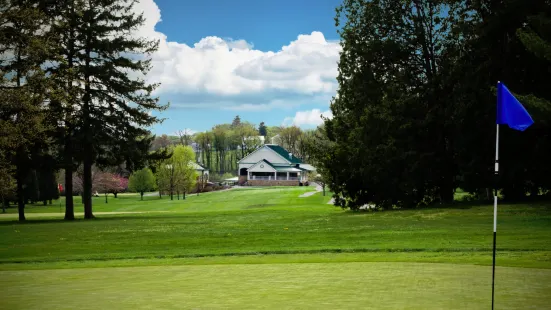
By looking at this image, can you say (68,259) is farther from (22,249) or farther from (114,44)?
(114,44)

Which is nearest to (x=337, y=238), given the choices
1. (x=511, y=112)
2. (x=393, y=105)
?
(x=511, y=112)

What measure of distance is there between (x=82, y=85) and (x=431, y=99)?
20287 mm

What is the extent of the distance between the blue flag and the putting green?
2541 millimetres

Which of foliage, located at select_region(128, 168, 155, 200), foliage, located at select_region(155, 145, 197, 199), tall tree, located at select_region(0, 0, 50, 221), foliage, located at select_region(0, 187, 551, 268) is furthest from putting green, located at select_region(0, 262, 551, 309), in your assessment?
foliage, located at select_region(128, 168, 155, 200)

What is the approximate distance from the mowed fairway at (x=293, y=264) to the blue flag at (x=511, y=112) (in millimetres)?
2546

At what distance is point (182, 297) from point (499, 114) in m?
5.79

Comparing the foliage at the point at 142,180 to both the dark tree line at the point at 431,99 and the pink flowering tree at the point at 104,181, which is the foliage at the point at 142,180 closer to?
the pink flowering tree at the point at 104,181

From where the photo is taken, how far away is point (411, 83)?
35.4m

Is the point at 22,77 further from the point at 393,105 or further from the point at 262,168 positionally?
the point at 262,168

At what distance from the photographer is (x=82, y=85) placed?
35344 mm

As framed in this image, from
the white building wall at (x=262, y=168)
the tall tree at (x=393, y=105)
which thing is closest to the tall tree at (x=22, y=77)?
the tall tree at (x=393, y=105)

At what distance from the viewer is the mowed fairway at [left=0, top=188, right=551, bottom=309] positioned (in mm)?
8539

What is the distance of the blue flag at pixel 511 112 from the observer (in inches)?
378

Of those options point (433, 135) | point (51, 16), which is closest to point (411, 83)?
point (433, 135)
